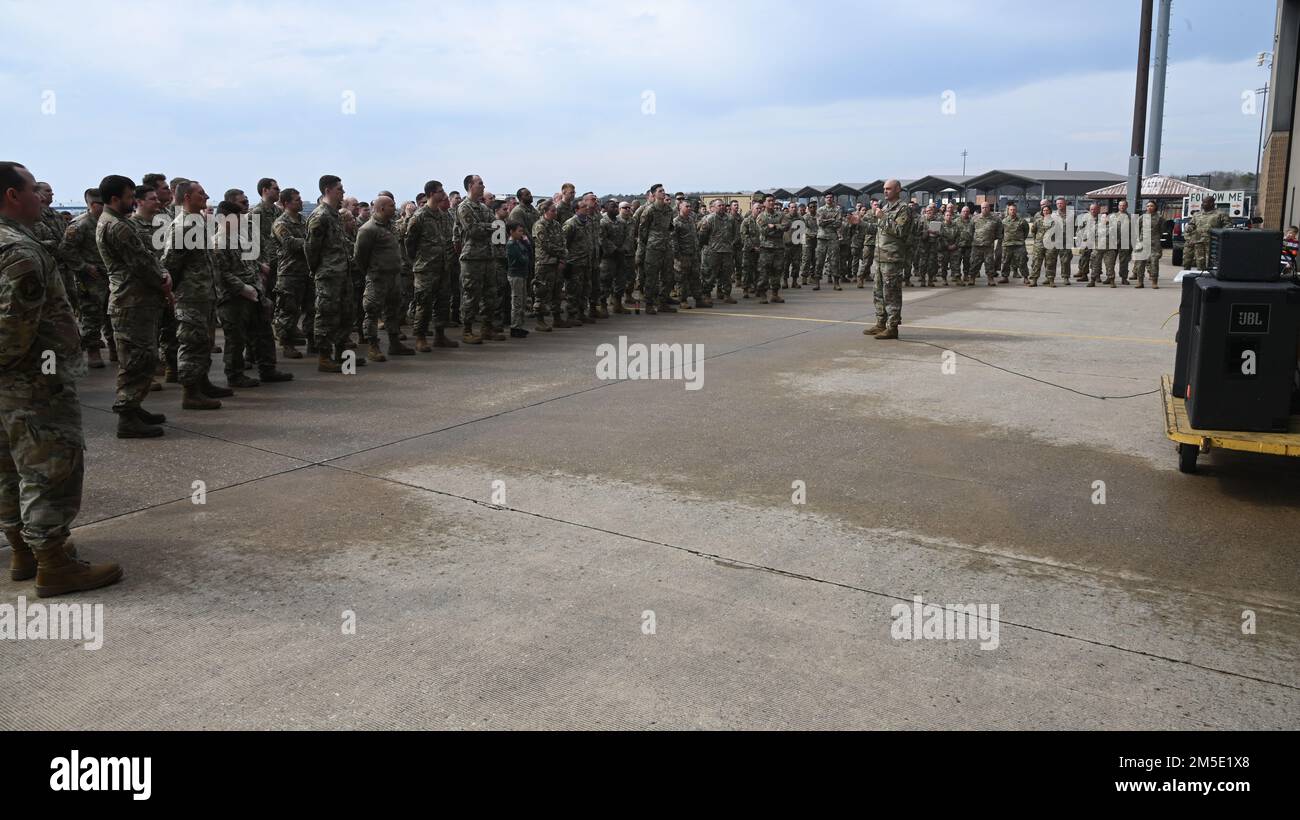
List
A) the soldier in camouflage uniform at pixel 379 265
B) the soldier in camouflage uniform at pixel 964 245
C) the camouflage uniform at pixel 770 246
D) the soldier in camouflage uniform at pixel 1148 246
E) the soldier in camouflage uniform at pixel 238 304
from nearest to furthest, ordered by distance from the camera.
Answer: the soldier in camouflage uniform at pixel 238 304, the soldier in camouflage uniform at pixel 379 265, the camouflage uniform at pixel 770 246, the soldier in camouflage uniform at pixel 1148 246, the soldier in camouflage uniform at pixel 964 245

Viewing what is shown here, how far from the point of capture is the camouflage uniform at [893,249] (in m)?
11.7

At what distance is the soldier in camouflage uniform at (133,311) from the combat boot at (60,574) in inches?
126

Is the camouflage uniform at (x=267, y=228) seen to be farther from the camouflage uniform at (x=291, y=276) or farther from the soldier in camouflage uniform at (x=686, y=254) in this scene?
the soldier in camouflage uniform at (x=686, y=254)

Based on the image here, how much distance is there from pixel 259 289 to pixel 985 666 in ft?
27.3

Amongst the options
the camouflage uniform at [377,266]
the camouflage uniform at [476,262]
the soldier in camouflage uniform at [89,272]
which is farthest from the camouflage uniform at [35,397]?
the camouflage uniform at [476,262]

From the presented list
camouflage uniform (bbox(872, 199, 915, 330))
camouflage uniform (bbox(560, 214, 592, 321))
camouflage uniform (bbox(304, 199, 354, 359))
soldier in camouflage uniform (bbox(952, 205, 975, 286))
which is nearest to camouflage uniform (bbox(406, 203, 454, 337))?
camouflage uniform (bbox(304, 199, 354, 359))

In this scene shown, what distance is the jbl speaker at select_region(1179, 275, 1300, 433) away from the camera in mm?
5402

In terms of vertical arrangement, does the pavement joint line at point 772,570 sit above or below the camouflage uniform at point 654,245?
below

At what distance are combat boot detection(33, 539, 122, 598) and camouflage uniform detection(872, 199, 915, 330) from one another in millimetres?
9833

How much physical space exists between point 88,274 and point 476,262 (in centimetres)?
435

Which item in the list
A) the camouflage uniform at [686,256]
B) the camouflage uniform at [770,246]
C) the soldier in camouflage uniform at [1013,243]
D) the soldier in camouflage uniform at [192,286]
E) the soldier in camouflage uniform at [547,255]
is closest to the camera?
the soldier in camouflage uniform at [192,286]

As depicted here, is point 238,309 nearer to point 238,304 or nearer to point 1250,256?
point 238,304

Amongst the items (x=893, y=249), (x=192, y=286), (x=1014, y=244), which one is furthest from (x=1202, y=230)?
(x=192, y=286)

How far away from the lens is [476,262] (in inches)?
462
